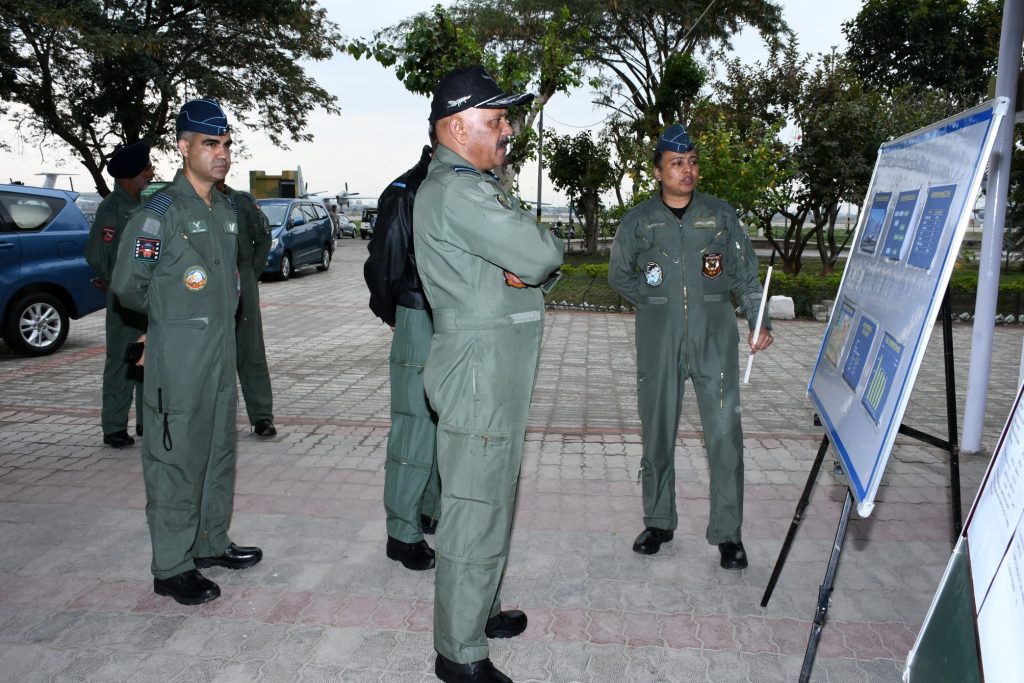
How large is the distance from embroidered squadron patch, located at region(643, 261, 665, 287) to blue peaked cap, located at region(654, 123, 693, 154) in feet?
1.79

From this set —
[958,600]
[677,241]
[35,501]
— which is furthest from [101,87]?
[958,600]

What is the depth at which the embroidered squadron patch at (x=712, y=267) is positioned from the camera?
4023mm

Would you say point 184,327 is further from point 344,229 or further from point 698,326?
point 344,229

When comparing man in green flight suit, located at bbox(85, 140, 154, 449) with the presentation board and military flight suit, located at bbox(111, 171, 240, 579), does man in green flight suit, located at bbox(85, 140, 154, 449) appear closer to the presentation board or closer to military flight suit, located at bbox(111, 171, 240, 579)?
military flight suit, located at bbox(111, 171, 240, 579)

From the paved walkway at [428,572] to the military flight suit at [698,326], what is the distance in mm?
498

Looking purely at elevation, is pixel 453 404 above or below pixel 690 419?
above

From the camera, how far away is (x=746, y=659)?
326cm

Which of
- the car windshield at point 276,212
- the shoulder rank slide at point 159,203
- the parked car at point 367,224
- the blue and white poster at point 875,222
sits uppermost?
the blue and white poster at point 875,222

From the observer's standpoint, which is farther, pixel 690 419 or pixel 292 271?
pixel 292 271

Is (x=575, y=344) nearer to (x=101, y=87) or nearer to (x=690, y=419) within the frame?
(x=690, y=419)

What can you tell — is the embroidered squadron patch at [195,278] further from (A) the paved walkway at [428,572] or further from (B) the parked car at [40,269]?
(B) the parked car at [40,269]

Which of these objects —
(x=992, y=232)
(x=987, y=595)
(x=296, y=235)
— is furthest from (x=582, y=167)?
(x=987, y=595)

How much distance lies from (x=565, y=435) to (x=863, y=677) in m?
3.53

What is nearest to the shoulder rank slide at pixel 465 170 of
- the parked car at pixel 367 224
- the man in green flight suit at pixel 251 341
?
the man in green flight suit at pixel 251 341
